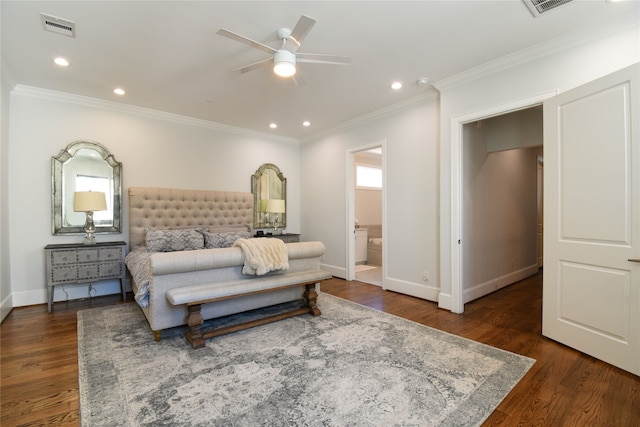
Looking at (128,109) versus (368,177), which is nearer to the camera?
(128,109)

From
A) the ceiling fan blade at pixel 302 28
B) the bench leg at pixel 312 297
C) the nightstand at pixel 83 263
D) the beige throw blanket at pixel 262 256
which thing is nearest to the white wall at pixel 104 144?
the nightstand at pixel 83 263

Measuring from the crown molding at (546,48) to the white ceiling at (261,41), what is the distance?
0.02 m

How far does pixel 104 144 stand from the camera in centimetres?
435

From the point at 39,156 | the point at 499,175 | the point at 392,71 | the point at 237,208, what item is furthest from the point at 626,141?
the point at 39,156

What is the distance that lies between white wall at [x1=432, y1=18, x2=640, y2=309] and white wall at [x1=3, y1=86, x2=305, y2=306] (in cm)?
360

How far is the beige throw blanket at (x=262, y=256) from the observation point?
303 cm

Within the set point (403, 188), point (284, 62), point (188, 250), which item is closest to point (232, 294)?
point (188, 250)

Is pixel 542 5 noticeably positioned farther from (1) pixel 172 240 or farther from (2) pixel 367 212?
(2) pixel 367 212

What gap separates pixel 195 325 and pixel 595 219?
3561 millimetres

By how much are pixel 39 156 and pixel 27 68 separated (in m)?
1.17

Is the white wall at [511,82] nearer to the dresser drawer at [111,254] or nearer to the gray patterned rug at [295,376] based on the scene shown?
the gray patterned rug at [295,376]

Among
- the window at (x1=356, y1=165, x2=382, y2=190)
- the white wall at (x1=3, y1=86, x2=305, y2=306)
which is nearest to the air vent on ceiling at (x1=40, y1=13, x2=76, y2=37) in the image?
the white wall at (x1=3, y1=86, x2=305, y2=306)

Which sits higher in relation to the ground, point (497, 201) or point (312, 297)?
point (497, 201)

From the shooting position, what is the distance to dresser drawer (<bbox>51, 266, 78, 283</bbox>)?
3688mm
